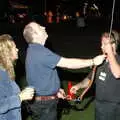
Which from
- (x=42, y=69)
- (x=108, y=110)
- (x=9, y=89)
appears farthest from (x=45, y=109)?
(x=9, y=89)

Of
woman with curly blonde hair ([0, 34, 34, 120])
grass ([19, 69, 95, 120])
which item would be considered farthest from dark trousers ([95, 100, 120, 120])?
grass ([19, 69, 95, 120])

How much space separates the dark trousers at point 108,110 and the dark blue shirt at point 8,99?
1309mm

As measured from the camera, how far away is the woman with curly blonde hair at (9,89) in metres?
4.77

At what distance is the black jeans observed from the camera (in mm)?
5926

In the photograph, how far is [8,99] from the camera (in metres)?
4.79

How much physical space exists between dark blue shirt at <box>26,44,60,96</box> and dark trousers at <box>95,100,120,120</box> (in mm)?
643

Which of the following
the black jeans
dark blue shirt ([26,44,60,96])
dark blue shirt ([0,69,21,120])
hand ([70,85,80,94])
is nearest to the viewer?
dark blue shirt ([0,69,21,120])

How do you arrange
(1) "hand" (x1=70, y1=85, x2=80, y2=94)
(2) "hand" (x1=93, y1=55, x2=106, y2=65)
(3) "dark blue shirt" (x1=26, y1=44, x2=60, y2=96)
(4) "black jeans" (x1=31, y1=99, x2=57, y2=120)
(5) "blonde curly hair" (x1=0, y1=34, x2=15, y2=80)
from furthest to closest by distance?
(1) "hand" (x1=70, y1=85, x2=80, y2=94) → (4) "black jeans" (x1=31, y1=99, x2=57, y2=120) → (3) "dark blue shirt" (x1=26, y1=44, x2=60, y2=96) → (2) "hand" (x1=93, y1=55, x2=106, y2=65) → (5) "blonde curly hair" (x1=0, y1=34, x2=15, y2=80)

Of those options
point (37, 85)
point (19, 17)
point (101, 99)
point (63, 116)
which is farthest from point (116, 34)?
point (19, 17)

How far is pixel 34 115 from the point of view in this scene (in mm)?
6109

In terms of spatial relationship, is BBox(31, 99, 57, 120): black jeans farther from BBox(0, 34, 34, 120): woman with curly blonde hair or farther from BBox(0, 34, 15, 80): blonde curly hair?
BBox(0, 34, 15, 80): blonde curly hair

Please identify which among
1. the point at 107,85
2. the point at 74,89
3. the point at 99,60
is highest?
the point at 99,60

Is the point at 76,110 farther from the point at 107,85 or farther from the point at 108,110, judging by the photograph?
the point at 107,85

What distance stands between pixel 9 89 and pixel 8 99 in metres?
0.13
